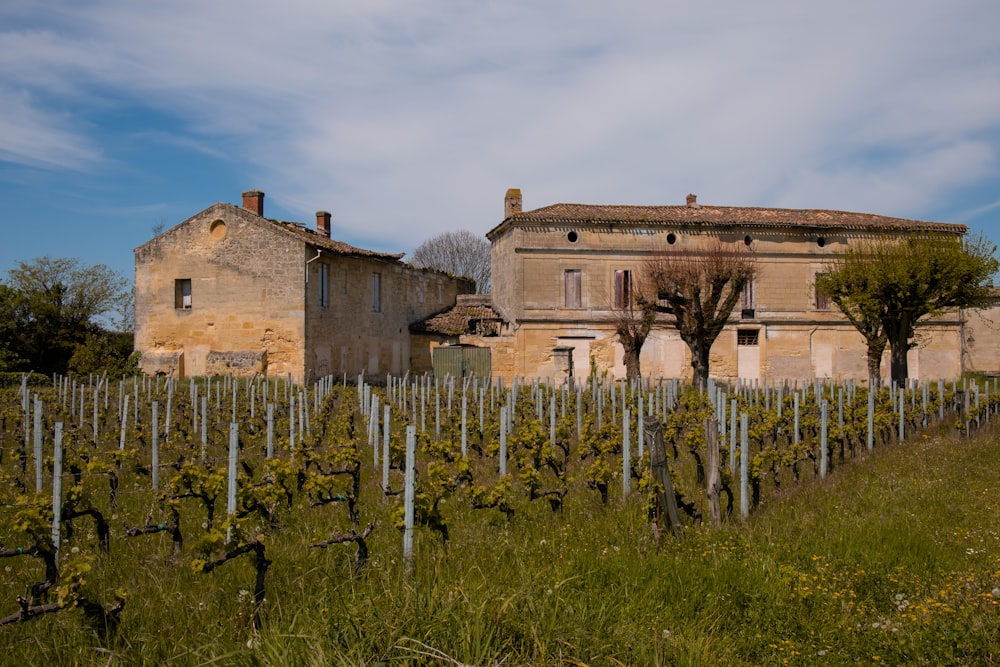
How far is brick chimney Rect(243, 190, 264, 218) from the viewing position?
24.5 meters

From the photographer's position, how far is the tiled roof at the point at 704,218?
26266mm

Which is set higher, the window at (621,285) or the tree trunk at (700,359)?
the window at (621,285)

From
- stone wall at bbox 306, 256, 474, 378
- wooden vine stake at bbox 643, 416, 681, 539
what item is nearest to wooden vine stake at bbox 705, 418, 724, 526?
wooden vine stake at bbox 643, 416, 681, 539

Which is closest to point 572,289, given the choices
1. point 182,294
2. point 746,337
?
point 746,337

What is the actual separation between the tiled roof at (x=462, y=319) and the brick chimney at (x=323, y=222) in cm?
505

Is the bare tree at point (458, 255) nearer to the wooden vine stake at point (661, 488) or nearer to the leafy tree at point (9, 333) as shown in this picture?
the leafy tree at point (9, 333)

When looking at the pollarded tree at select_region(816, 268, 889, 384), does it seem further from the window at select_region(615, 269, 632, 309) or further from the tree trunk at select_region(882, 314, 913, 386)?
the window at select_region(615, 269, 632, 309)

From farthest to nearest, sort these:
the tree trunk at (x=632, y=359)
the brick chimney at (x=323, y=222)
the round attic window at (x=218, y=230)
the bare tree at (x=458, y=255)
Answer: the bare tree at (x=458, y=255), the brick chimney at (x=323, y=222), the round attic window at (x=218, y=230), the tree trunk at (x=632, y=359)

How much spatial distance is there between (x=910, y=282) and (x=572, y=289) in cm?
1098

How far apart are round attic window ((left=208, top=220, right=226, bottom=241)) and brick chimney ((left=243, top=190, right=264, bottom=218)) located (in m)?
1.73

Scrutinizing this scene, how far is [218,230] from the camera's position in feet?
74.9

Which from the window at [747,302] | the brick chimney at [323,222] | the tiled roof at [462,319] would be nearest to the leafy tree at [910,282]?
the window at [747,302]

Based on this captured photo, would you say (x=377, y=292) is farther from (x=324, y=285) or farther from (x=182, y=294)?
(x=182, y=294)

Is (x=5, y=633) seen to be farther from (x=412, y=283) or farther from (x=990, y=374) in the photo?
(x=990, y=374)
